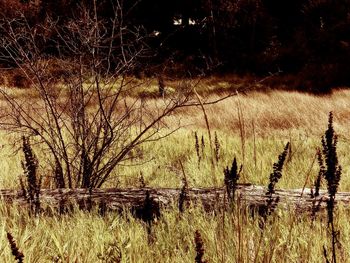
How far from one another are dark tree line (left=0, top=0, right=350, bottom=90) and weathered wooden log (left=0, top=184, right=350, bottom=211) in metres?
14.4

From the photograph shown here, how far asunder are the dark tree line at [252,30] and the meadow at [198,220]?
11.5 metres

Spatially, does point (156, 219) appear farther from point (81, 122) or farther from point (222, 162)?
point (222, 162)

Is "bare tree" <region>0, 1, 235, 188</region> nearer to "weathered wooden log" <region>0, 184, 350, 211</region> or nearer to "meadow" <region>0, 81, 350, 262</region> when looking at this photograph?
"meadow" <region>0, 81, 350, 262</region>

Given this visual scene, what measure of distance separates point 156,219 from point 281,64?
1894 centimetres

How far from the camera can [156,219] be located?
279cm

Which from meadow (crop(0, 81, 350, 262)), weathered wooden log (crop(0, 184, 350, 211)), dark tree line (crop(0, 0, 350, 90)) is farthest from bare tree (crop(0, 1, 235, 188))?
dark tree line (crop(0, 0, 350, 90))

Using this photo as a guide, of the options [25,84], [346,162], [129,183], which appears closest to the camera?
[129,183]

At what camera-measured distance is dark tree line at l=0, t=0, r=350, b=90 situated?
1919 centimetres

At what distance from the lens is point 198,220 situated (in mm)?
2604

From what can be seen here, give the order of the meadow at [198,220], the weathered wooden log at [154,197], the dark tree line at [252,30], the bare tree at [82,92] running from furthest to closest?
the dark tree line at [252,30], the bare tree at [82,92], the weathered wooden log at [154,197], the meadow at [198,220]

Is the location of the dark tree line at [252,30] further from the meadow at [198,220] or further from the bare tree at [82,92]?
the bare tree at [82,92]

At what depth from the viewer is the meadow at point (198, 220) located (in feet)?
6.93

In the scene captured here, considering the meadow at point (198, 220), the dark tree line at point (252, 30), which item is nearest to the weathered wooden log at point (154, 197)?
the meadow at point (198, 220)

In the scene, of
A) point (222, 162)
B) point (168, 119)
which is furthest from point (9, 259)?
point (168, 119)
